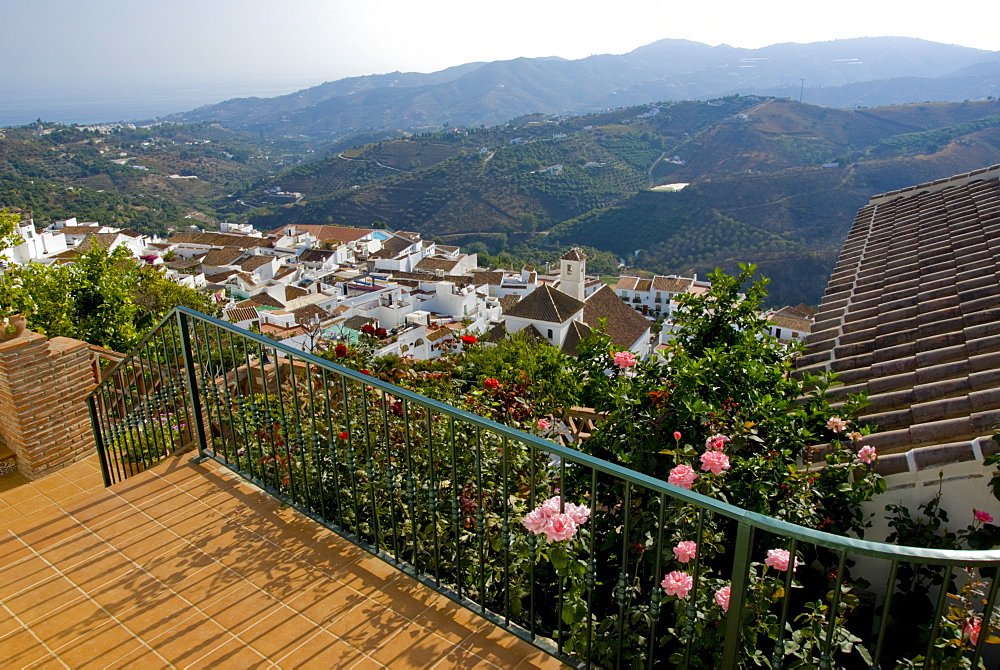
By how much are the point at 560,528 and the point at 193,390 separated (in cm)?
298

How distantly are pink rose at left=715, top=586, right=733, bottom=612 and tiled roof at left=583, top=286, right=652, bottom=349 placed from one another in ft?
91.0

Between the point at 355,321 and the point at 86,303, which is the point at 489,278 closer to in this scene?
the point at 355,321

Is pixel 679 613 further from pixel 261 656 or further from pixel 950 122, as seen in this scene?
pixel 950 122

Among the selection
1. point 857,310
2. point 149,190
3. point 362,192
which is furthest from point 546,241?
point 857,310

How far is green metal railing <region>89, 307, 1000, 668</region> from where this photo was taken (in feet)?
6.46

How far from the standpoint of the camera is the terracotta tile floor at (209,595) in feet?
8.56

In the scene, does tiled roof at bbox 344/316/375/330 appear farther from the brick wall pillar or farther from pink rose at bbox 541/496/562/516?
pink rose at bbox 541/496/562/516

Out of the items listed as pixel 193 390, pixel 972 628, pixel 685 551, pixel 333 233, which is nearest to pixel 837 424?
pixel 972 628

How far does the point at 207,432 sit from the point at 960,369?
4973mm

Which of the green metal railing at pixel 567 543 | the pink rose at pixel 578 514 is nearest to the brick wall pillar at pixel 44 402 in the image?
the green metal railing at pixel 567 543

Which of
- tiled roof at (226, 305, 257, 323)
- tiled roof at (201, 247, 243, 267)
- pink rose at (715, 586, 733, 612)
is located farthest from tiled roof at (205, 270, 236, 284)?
pink rose at (715, 586, 733, 612)

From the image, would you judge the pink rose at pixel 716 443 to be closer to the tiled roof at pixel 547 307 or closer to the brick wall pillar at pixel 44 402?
the brick wall pillar at pixel 44 402

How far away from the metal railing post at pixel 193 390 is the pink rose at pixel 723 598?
324cm

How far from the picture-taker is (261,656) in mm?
2588
